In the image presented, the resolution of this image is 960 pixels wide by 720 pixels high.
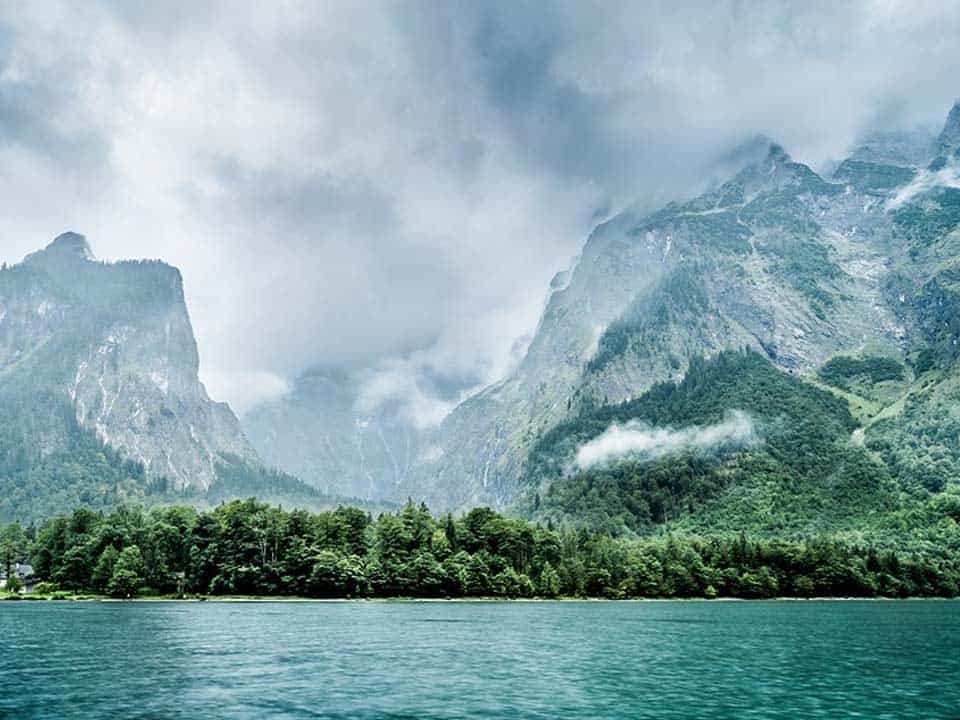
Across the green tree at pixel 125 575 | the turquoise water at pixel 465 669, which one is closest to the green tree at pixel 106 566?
the green tree at pixel 125 575

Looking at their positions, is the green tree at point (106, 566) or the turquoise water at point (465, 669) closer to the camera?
the turquoise water at point (465, 669)

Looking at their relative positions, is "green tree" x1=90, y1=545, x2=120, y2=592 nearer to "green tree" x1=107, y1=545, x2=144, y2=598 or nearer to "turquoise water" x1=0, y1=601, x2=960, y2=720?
"green tree" x1=107, y1=545, x2=144, y2=598

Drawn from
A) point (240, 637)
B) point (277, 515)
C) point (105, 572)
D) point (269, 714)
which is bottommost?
point (269, 714)

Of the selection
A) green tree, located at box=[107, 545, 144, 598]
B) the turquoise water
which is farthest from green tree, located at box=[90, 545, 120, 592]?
the turquoise water

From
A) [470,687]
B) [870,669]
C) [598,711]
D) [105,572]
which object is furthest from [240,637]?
[105,572]

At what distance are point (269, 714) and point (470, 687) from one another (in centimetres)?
1587

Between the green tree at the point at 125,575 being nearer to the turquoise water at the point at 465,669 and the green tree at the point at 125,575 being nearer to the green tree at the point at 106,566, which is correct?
the green tree at the point at 106,566

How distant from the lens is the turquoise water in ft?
146

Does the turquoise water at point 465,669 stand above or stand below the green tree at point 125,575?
below

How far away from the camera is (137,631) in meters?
91.8

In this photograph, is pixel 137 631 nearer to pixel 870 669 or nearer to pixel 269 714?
pixel 269 714

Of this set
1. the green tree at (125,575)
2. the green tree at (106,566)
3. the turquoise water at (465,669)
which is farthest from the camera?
the green tree at (106,566)

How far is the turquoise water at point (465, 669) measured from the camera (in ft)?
146

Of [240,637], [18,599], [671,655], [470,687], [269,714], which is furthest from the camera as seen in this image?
[18,599]
